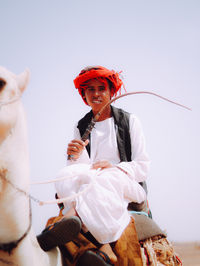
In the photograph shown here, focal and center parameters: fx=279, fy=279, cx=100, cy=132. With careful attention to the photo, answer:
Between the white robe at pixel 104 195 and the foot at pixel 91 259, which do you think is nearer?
the foot at pixel 91 259

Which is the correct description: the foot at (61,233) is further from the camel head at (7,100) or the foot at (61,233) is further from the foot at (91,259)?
the camel head at (7,100)

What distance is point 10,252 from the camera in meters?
1.27

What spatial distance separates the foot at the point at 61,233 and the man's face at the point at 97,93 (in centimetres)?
159

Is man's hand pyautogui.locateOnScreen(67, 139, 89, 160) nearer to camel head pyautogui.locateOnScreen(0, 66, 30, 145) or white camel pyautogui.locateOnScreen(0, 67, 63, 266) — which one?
white camel pyautogui.locateOnScreen(0, 67, 63, 266)

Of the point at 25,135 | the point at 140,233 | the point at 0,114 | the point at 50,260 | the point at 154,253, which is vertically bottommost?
the point at 154,253

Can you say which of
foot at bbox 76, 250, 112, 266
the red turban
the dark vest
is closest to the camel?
foot at bbox 76, 250, 112, 266

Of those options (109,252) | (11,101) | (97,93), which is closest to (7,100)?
(11,101)

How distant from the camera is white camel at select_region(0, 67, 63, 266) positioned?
1.14 m

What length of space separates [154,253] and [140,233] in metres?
0.19

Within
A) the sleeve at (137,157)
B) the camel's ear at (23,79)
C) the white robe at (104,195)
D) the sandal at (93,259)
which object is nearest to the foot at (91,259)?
the sandal at (93,259)

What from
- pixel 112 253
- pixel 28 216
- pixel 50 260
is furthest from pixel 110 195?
pixel 28 216

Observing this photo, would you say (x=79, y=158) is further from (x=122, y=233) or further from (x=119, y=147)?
(x=122, y=233)

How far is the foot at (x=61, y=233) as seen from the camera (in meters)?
1.64

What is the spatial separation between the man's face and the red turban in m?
0.06
